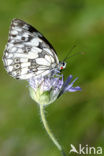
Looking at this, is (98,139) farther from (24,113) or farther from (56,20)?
(56,20)

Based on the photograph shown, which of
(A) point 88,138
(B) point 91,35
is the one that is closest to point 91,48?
(B) point 91,35

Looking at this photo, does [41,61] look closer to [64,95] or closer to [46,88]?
[46,88]

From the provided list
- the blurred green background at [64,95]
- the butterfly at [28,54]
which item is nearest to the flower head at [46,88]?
the butterfly at [28,54]

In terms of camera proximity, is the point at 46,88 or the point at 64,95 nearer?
the point at 46,88

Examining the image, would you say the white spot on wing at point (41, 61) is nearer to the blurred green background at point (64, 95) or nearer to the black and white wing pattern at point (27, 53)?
the black and white wing pattern at point (27, 53)

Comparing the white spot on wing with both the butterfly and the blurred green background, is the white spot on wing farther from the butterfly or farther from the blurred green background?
the blurred green background

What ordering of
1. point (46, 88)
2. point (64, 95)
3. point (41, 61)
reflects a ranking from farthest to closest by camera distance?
point (64, 95) < point (41, 61) < point (46, 88)

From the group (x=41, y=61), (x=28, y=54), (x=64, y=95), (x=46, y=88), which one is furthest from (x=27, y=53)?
(x=64, y=95)

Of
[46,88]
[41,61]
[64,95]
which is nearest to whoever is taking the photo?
[46,88]

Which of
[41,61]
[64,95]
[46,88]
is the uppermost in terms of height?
[41,61]
